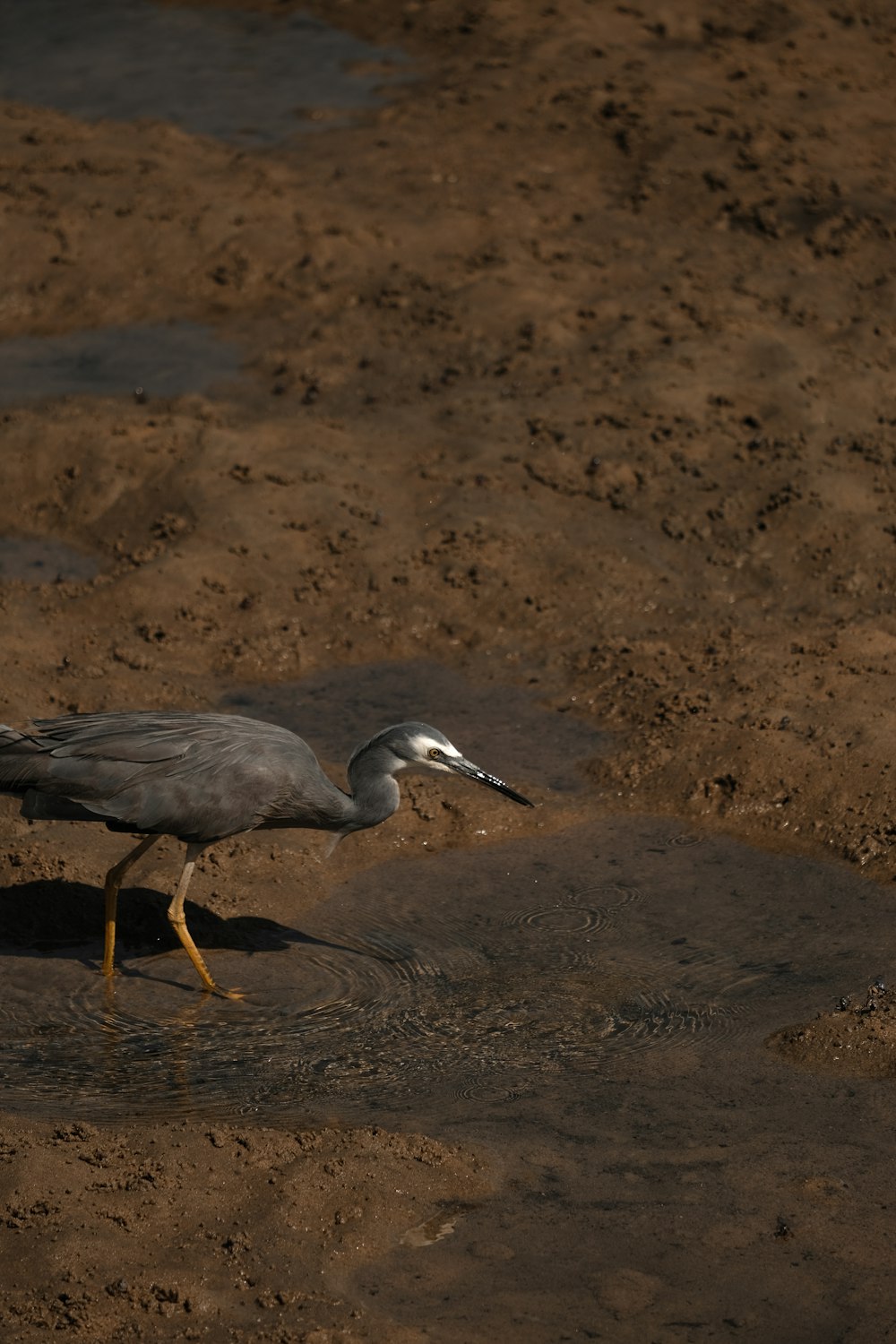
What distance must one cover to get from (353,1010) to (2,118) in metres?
10.9

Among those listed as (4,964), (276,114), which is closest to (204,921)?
(4,964)

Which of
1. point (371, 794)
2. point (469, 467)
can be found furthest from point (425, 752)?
point (469, 467)

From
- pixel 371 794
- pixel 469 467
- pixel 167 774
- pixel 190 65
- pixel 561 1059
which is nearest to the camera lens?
pixel 561 1059

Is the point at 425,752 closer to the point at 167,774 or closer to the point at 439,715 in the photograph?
the point at 167,774

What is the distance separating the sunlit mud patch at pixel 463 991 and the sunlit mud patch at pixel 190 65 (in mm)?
9202

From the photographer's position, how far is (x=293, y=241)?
509 inches

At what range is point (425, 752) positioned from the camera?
23.4 ft

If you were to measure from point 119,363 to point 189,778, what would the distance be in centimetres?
583

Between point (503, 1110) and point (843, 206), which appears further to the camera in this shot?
point (843, 206)

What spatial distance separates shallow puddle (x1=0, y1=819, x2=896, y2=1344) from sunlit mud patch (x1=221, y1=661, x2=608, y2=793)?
662mm

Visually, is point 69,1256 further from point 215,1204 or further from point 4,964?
point 4,964

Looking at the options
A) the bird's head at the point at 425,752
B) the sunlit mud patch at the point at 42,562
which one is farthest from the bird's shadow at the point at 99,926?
the sunlit mud patch at the point at 42,562

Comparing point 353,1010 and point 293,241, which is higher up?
point 293,241

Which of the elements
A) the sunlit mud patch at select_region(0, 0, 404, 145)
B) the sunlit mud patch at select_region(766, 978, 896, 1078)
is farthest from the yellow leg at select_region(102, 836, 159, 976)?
the sunlit mud patch at select_region(0, 0, 404, 145)
